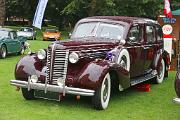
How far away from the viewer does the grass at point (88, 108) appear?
8.04 m

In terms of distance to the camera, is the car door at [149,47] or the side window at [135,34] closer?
the side window at [135,34]

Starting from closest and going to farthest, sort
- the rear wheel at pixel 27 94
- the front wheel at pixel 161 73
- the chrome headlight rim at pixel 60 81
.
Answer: the chrome headlight rim at pixel 60 81 → the rear wheel at pixel 27 94 → the front wheel at pixel 161 73

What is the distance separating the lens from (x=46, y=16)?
200 feet

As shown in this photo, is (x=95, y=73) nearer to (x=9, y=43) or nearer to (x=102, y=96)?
(x=102, y=96)

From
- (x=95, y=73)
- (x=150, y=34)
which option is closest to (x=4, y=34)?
(x=150, y=34)

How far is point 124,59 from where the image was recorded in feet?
32.3

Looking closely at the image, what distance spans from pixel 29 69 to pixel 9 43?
1148 cm

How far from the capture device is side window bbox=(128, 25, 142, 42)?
10.5m

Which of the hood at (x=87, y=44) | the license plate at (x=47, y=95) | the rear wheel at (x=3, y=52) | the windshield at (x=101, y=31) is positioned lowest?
the rear wheel at (x=3, y=52)

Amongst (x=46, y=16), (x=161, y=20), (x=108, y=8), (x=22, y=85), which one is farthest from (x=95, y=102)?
(x=46, y=16)

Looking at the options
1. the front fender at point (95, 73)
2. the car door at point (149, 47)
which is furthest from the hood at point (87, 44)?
the car door at point (149, 47)

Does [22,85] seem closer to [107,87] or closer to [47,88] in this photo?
[47,88]

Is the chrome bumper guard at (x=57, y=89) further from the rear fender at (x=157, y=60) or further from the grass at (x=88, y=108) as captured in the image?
the rear fender at (x=157, y=60)

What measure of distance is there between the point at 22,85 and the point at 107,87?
1.74 metres
